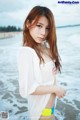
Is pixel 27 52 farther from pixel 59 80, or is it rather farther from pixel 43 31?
pixel 59 80

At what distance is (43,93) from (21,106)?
2.09 ft

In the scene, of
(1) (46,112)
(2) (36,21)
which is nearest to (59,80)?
(1) (46,112)

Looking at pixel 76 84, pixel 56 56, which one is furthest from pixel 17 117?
pixel 56 56

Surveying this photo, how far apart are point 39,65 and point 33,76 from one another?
65 millimetres

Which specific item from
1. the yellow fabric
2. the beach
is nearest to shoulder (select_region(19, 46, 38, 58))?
the yellow fabric

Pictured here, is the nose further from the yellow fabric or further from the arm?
the yellow fabric

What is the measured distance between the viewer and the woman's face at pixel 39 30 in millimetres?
1332

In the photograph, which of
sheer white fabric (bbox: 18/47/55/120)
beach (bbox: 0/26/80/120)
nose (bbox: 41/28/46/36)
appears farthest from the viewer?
beach (bbox: 0/26/80/120)

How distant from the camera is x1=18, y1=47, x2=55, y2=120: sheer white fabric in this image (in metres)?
1.23

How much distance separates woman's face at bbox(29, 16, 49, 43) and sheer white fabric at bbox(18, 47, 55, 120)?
0.36 ft

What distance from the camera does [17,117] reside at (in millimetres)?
1812

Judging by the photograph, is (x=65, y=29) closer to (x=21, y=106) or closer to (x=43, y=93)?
(x=21, y=106)

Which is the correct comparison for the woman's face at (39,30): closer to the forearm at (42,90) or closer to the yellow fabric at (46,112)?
the forearm at (42,90)

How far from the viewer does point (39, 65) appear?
1264 millimetres
